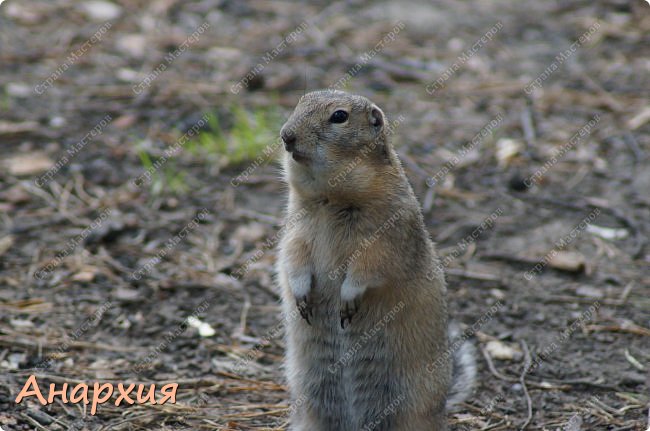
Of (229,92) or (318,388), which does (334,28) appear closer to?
(229,92)

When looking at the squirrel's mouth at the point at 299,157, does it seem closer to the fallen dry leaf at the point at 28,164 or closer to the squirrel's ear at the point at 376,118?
the squirrel's ear at the point at 376,118

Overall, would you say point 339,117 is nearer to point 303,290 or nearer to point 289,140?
point 289,140

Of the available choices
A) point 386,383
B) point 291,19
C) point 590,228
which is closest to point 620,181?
point 590,228

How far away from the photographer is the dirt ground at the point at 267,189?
4.71 meters

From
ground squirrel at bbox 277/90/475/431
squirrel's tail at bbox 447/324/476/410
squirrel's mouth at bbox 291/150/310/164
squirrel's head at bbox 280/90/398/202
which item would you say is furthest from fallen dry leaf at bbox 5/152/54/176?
squirrel's tail at bbox 447/324/476/410

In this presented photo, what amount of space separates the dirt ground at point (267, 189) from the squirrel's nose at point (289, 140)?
1.47 metres

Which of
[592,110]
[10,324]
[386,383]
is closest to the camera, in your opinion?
[386,383]

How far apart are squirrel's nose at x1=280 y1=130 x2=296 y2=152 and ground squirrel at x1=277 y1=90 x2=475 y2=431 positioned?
8cm

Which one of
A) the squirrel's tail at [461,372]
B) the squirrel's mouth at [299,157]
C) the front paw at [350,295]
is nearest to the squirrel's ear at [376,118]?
the squirrel's mouth at [299,157]

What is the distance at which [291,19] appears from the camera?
9.33 meters

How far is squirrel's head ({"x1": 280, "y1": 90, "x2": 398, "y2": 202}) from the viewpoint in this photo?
3.87 metres

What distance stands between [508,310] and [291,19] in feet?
16.4

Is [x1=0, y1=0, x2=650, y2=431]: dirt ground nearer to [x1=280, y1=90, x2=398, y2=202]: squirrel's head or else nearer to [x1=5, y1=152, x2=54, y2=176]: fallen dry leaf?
[x1=5, y1=152, x2=54, y2=176]: fallen dry leaf

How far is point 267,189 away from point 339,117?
9.00ft
